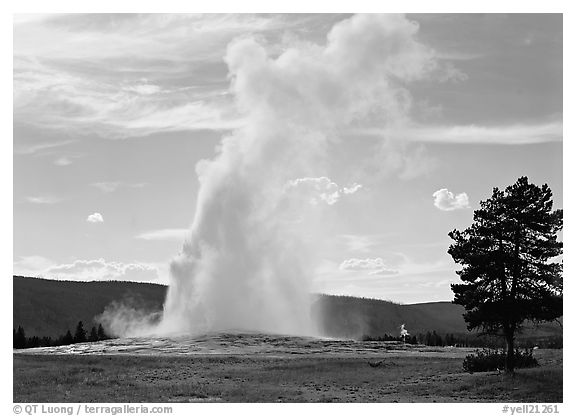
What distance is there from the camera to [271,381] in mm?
54250

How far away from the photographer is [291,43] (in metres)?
61.8

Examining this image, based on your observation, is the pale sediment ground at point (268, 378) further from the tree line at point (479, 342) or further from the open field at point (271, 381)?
the tree line at point (479, 342)

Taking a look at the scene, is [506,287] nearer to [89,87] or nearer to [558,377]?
[558,377]

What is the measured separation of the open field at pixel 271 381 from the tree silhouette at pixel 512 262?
4.19 metres

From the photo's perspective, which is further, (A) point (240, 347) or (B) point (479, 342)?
(B) point (479, 342)

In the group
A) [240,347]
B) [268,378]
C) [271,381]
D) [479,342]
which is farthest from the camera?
[479,342]

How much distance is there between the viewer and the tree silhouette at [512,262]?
5362 centimetres

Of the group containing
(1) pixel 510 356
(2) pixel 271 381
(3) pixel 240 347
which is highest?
(1) pixel 510 356

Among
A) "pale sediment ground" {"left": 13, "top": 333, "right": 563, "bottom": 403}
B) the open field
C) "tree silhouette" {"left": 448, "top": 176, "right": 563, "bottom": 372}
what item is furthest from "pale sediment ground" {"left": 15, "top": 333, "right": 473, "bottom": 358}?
"tree silhouette" {"left": 448, "top": 176, "right": 563, "bottom": 372}

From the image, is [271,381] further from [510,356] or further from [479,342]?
[479,342]

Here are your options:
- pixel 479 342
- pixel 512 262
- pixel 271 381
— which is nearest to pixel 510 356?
pixel 512 262

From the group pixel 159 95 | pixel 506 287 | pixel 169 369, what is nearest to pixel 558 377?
pixel 506 287

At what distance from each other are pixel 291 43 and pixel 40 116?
2270 centimetres

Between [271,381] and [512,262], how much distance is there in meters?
20.3
